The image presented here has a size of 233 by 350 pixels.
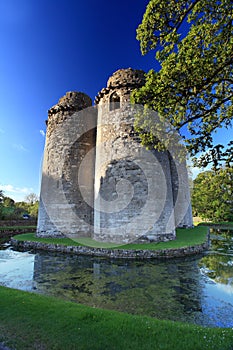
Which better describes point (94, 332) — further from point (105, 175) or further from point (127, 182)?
point (105, 175)

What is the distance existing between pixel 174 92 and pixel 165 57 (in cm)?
104

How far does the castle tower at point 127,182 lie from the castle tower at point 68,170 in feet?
8.00

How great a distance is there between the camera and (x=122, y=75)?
1443 centimetres

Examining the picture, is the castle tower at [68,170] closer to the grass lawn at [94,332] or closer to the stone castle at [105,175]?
the stone castle at [105,175]

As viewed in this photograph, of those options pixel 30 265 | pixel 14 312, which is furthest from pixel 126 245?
pixel 14 312

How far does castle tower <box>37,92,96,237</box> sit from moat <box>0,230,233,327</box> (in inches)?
176

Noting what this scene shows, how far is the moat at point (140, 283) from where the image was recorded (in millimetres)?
5020

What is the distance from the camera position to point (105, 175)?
1333 cm

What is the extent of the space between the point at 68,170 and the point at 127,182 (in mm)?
5759

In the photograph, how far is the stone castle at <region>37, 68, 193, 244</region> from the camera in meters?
12.1

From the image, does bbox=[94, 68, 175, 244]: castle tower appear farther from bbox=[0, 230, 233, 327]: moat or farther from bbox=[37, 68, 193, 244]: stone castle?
bbox=[0, 230, 233, 327]: moat

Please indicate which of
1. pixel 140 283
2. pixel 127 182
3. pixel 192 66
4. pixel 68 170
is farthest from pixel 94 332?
pixel 68 170

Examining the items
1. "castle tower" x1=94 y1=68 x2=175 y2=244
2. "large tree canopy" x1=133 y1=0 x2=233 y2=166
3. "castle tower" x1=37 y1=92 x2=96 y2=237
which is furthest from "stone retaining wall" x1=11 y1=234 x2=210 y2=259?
"large tree canopy" x1=133 y1=0 x2=233 y2=166

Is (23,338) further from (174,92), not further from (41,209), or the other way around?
(41,209)
